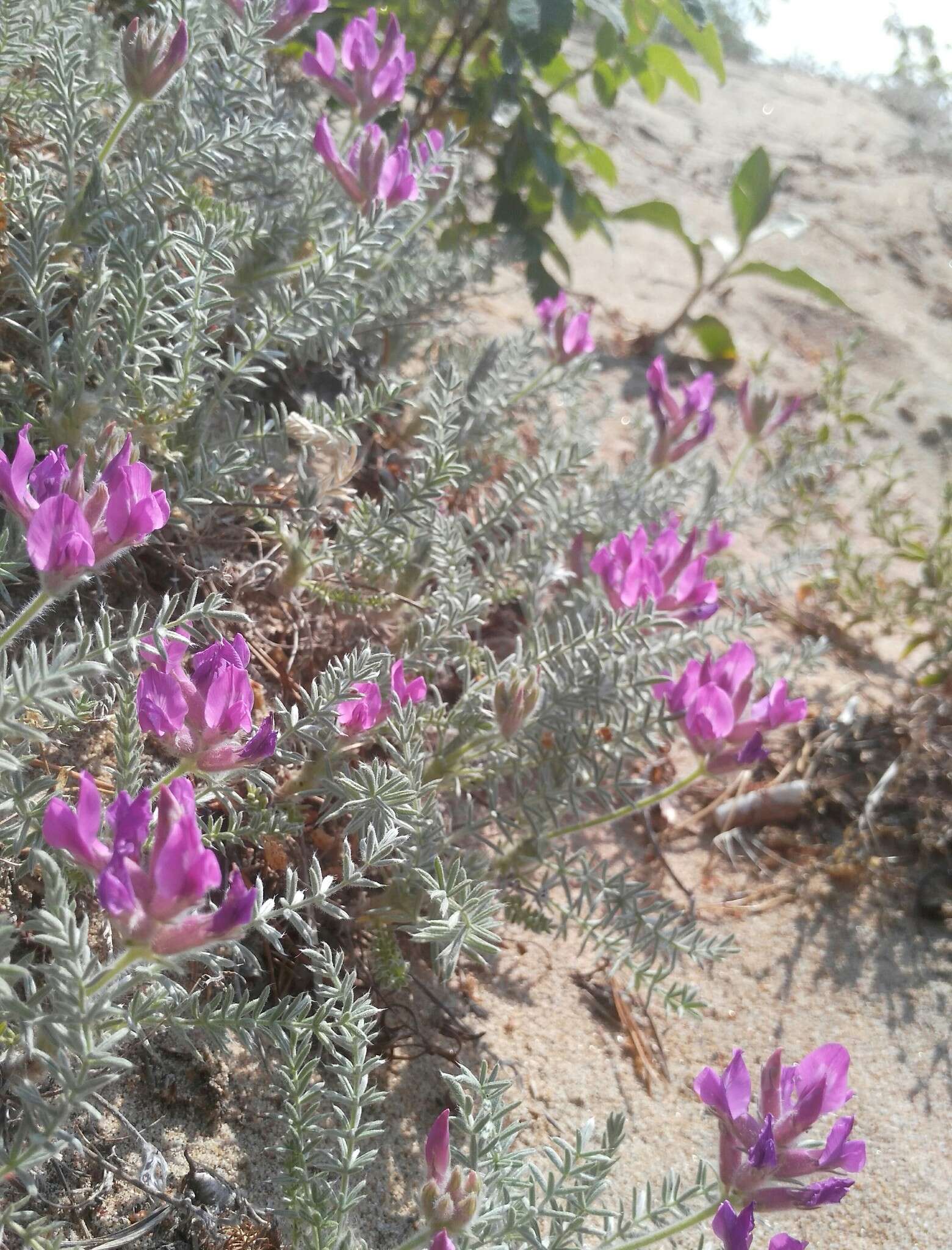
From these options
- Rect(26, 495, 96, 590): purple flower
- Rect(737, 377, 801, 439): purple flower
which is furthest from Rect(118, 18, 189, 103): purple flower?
Rect(737, 377, 801, 439): purple flower

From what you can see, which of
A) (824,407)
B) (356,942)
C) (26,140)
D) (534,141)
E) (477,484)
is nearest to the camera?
(356,942)

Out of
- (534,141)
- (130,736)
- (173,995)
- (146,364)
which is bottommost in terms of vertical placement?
(173,995)

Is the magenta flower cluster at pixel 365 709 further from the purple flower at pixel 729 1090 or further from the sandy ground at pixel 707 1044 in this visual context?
the purple flower at pixel 729 1090

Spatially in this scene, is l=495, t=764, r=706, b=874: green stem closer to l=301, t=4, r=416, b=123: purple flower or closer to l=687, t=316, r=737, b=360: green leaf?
l=301, t=4, r=416, b=123: purple flower

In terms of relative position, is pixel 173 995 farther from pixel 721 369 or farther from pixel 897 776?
pixel 721 369

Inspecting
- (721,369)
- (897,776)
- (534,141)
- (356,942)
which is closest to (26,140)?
(534,141)

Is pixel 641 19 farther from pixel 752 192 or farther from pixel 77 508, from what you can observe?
pixel 77 508
